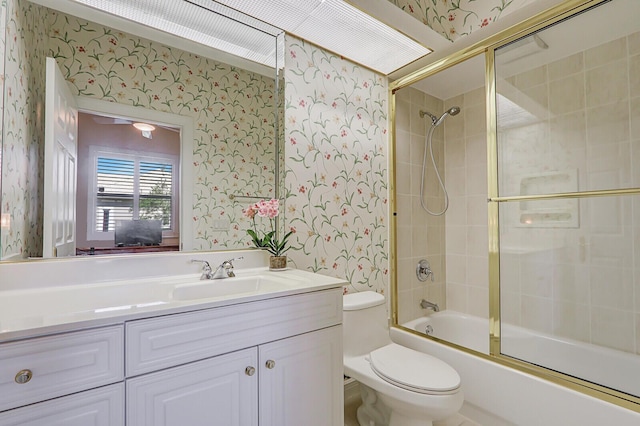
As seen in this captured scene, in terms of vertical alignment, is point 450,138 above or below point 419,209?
above

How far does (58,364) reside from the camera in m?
0.75

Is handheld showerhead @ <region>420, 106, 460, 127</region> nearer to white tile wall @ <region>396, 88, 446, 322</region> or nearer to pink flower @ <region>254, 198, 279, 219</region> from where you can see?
white tile wall @ <region>396, 88, 446, 322</region>

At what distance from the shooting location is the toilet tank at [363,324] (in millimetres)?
1712

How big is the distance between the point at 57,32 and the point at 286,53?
101 centimetres

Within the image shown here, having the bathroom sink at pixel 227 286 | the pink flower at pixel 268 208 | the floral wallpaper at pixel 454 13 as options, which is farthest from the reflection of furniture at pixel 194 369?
the floral wallpaper at pixel 454 13

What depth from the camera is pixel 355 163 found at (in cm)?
203

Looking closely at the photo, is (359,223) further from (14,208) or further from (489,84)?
(14,208)

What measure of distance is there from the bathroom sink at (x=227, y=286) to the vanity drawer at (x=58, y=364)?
40cm

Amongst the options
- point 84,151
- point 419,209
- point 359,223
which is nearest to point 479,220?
point 419,209

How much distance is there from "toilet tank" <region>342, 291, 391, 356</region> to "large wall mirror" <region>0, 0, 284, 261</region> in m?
0.71

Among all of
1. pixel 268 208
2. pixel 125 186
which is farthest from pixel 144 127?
pixel 268 208

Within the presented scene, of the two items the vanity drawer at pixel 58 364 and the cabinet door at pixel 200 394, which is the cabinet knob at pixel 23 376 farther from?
the cabinet door at pixel 200 394

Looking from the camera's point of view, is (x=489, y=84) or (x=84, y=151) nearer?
(x=84, y=151)

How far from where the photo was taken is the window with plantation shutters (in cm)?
125
